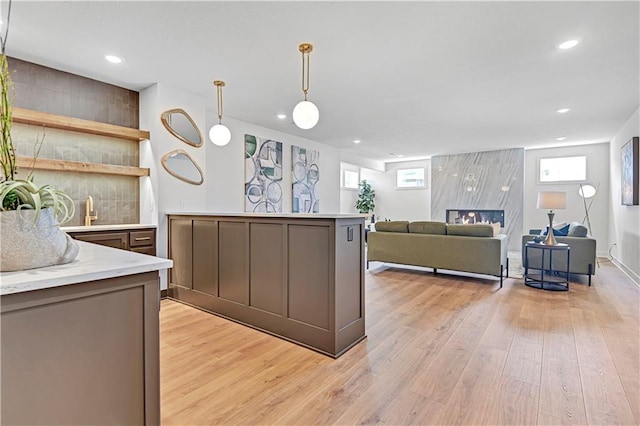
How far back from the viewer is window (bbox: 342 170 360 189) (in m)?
10.3

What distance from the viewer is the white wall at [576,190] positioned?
727 cm

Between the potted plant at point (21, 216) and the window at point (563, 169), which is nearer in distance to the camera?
the potted plant at point (21, 216)

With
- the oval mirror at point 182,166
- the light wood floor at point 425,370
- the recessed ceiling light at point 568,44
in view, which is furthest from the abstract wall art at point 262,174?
the recessed ceiling light at point 568,44

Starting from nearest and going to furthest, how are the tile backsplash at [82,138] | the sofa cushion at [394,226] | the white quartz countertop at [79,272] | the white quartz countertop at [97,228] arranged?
the white quartz countertop at [79,272] < the white quartz countertop at [97,228] < the tile backsplash at [82,138] < the sofa cushion at [394,226]

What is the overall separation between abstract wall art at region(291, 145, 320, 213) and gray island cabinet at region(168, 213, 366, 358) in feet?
11.1

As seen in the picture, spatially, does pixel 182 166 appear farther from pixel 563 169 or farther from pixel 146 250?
pixel 563 169

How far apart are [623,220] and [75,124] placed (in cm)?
837

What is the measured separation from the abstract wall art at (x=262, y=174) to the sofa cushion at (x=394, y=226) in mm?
2084

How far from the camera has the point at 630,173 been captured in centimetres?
488

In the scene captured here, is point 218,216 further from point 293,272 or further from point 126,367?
point 126,367

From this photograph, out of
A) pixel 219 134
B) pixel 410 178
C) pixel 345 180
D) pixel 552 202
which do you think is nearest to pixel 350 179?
pixel 345 180

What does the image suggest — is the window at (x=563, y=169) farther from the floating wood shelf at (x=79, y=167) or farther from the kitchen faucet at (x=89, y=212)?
the kitchen faucet at (x=89, y=212)

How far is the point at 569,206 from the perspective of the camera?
7.66m

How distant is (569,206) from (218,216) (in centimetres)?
823
